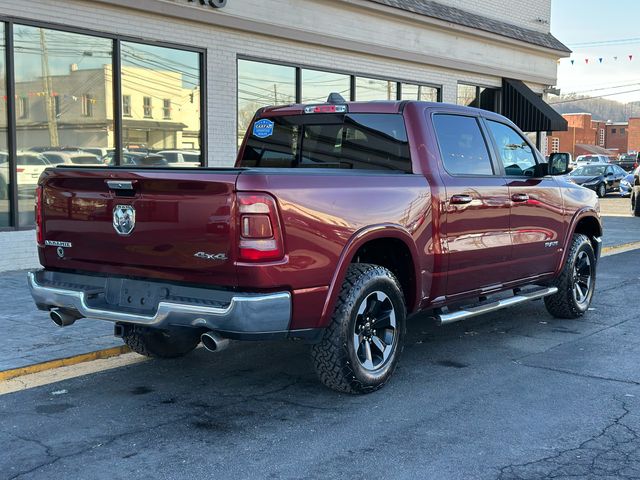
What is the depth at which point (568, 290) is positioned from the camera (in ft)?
25.3

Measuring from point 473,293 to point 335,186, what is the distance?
6.60 ft

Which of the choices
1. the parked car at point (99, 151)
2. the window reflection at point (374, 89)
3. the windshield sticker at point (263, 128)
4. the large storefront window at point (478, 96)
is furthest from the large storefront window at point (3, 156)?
the large storefront window at point (478, 96)

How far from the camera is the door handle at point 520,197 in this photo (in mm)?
6629

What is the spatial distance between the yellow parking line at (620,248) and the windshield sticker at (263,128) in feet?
28.0

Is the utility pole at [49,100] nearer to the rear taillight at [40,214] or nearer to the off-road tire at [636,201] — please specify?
the rear taillight at [40,214]

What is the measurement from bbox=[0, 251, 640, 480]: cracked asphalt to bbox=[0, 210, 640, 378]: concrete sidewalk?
54cm

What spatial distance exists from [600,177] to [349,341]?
1157 inches

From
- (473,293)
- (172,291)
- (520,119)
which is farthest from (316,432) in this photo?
(520,119)

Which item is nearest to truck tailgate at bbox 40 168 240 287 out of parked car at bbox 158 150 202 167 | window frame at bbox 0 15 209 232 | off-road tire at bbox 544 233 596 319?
off-road tire at bbox 544 233 596 319

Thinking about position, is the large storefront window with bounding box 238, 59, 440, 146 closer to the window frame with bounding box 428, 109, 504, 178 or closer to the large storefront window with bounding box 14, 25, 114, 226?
the large storefront window with bounding box 14, 25, 114, 226

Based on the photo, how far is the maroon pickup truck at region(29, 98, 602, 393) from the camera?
4473mm

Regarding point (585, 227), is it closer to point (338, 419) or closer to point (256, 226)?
point (338, 419)

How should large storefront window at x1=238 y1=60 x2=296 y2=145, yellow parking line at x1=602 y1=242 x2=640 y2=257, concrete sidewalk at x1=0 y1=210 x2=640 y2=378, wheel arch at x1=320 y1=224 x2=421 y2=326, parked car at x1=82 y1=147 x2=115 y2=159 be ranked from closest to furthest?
1. wheel arch at x1=320 y1=224 x2=421 y2=326
2. concrete sidewalk at x1=0 y1=210 x2=640 y2=378
3. parked car at x1=82 y1=147 x2=115 y2=159
4. large storefront window at x1=238 y1=60 x2=296 y2=145
5. yellow parking line at x1=602 y1=242 x2=640 y2=257

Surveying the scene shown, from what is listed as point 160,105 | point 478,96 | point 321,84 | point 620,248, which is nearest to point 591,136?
point 478,96
